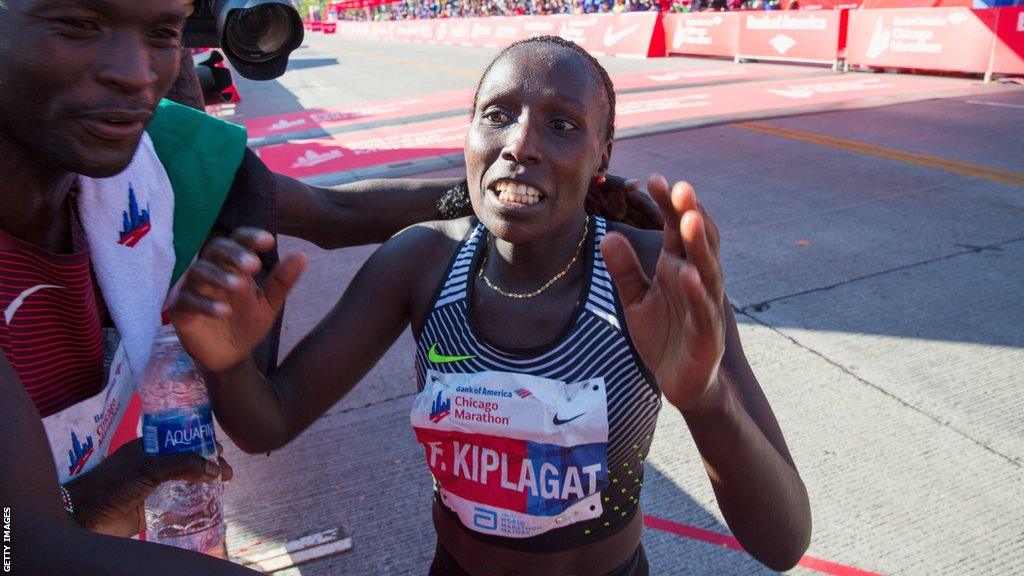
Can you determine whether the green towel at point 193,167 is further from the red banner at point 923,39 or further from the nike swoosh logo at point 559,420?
the red banner at point 923,39

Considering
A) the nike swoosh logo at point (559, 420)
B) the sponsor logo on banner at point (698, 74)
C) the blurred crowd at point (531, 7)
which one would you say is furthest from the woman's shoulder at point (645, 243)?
the blurred crowd at point (531, 7)

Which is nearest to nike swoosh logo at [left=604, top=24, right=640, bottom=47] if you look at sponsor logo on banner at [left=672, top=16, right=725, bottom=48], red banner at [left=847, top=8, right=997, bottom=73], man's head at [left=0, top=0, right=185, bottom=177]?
sponsor logo on banner at [left=672, top=16, right=725, bottom=48]

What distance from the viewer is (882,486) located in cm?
315

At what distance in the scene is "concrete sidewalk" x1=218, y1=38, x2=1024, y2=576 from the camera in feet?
9.56

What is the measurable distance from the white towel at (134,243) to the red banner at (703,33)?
58.8 ft

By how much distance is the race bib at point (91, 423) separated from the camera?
5.70 feet

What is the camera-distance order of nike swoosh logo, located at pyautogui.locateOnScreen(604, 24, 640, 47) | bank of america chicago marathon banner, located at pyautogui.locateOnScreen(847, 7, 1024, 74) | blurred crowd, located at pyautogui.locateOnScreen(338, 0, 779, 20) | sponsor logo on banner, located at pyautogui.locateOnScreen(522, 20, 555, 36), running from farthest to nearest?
sponsor logo on banner, located at pyautogui.locateOnScreen(522, 20, 555, 36), blurred crowd, located at pyautogui.locateOnScreen(338, 0, 779, 20), nike swoosh logo, located at pyautogui.locateOnScreen(604, 24, 640, 47), bank of america chicago marathon banner, located at pyautogui.locateOnScreen(847, 7, 1024, 74)

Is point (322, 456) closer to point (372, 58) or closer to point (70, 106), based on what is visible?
point (70, 106)

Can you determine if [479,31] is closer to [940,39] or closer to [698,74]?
[698,74]

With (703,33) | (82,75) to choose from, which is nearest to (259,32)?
(82,75)

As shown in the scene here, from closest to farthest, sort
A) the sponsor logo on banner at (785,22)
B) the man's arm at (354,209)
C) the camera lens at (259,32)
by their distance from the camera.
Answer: the man's arm at (354,209)
the camera lens at (259,32)
the sponsor logo on banner at (785,22)

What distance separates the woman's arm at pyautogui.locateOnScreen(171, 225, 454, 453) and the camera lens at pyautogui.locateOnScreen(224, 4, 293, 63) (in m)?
1.06

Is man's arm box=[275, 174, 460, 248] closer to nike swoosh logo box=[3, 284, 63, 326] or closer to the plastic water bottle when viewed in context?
the plastic water bottle

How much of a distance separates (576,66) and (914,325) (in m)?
3.45
